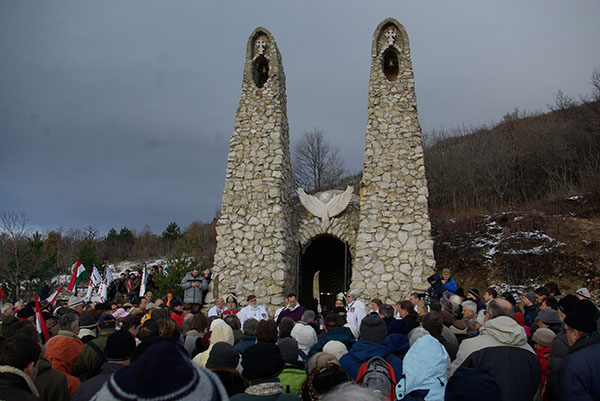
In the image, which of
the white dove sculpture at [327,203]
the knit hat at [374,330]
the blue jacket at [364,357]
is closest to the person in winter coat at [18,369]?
the blue jacket at [364,357]

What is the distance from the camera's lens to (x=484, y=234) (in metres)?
17.0

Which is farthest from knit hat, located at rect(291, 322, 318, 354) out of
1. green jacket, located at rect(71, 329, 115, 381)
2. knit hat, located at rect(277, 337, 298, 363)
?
green jacket, located at rect(71, 329, 115, 381)

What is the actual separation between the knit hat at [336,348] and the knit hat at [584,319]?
2.09 meters

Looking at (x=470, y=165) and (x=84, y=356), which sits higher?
(x=470, y=165)

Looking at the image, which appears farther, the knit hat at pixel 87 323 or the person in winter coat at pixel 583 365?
the knit hat at pixel 87 323

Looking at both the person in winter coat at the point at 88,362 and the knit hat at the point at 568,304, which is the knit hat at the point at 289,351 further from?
the knit hat at the point at 568,304

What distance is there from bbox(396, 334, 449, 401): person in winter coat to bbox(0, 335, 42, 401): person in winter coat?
2836 millimetres

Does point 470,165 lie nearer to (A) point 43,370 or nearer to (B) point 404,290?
(B) point 404,290

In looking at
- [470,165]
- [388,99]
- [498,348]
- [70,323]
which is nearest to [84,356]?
[70,323]

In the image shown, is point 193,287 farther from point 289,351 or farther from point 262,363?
point 262,363

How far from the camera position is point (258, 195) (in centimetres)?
1227

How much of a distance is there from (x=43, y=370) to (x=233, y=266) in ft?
28.3

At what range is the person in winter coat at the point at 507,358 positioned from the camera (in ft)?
11.1

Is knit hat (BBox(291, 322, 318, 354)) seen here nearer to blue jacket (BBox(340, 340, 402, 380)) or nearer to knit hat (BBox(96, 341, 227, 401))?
blue jacket (BBox(340, 340, 402, 380))
